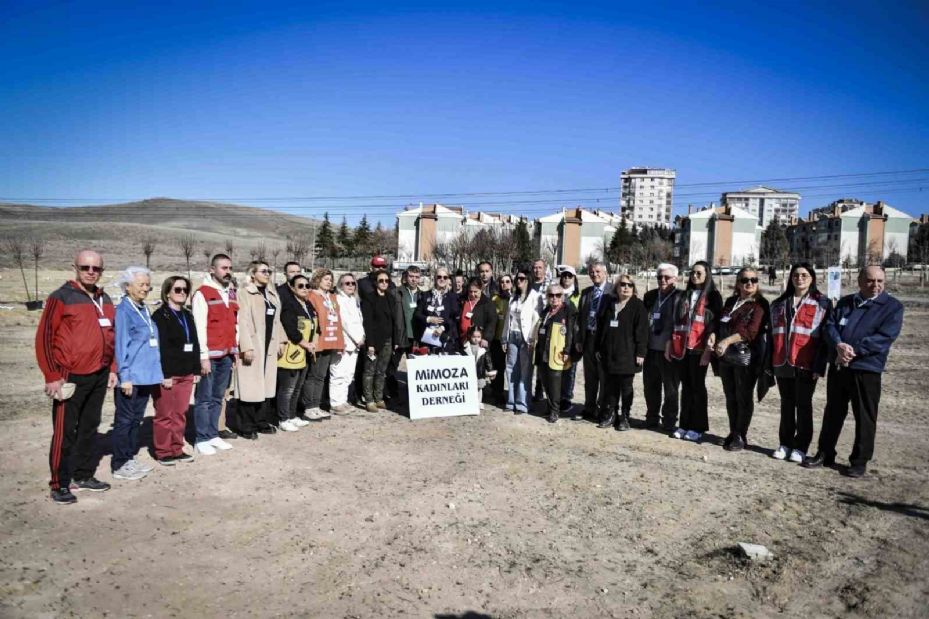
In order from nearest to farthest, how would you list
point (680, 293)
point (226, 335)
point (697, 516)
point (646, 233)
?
point (697, 516), point (226, 335), point (680, 293), point (646, 233)

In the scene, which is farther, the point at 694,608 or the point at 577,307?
the point at 577,307

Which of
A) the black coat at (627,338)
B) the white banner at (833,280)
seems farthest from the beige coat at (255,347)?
the white banner at (833,280)

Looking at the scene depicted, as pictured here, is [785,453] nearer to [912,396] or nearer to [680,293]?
[680,293]

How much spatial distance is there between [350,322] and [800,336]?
18.4ft

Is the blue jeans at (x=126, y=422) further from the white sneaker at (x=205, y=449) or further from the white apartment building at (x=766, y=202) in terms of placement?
the white apartment building at (x=766, y=202)

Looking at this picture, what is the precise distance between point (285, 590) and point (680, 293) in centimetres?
589

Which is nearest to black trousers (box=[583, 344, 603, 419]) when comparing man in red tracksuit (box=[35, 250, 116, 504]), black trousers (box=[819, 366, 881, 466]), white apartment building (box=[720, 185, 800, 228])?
black trousers (box=[819, 366, 881, 466])

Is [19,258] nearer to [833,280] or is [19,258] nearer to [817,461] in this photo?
[817,461]

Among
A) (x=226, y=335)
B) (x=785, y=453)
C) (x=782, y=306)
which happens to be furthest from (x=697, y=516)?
(x=226, y=335)

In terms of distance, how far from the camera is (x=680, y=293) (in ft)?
25.0

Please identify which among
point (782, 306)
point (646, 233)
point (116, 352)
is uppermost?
point (646, 233)

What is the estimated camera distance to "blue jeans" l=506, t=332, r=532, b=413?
→ 854 centimetres

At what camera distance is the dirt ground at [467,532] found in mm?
3771

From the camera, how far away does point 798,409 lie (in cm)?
658
